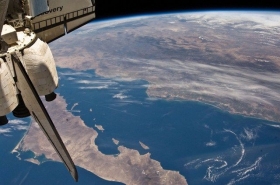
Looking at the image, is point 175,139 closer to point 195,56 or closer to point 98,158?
point 98,158

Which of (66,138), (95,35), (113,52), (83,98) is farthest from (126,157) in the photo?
(95,35)

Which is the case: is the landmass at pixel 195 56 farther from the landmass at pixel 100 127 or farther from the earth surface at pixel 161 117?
the landmass at pixel 100 127

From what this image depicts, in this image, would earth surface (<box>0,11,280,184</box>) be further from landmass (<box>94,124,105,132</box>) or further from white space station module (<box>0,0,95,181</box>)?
white space station module (<box>0,0,95,181</box>)

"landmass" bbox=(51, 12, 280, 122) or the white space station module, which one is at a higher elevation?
the white space station module

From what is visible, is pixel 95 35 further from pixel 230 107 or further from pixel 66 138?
pixel 230 107

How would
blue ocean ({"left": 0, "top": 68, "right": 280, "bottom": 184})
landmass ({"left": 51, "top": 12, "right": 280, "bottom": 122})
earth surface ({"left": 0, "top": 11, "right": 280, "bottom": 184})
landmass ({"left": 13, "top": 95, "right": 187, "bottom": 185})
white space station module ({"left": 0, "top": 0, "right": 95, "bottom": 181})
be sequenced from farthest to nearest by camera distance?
landmass ({"left": 51, "top": 12, "right": 280, "bottom": 122}) → earth surface ({"left": 0, "top": 11, "right": 280, "bottom": 184}) → landmass ({"left": 13, "top": 95, "right": 187, "bottom": 185}) → blue ocean ({"left": 0, "top": 68, "right": 280, "bottom": 184}) → white space station module ({"left": 0, "top": 0, "right": 95, "bottom": 181})

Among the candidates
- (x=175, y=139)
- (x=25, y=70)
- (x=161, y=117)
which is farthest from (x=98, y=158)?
(x=25, y=70)

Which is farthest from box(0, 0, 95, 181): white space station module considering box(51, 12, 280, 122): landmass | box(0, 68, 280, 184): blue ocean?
box(51, 12, 280, 122): landmass
